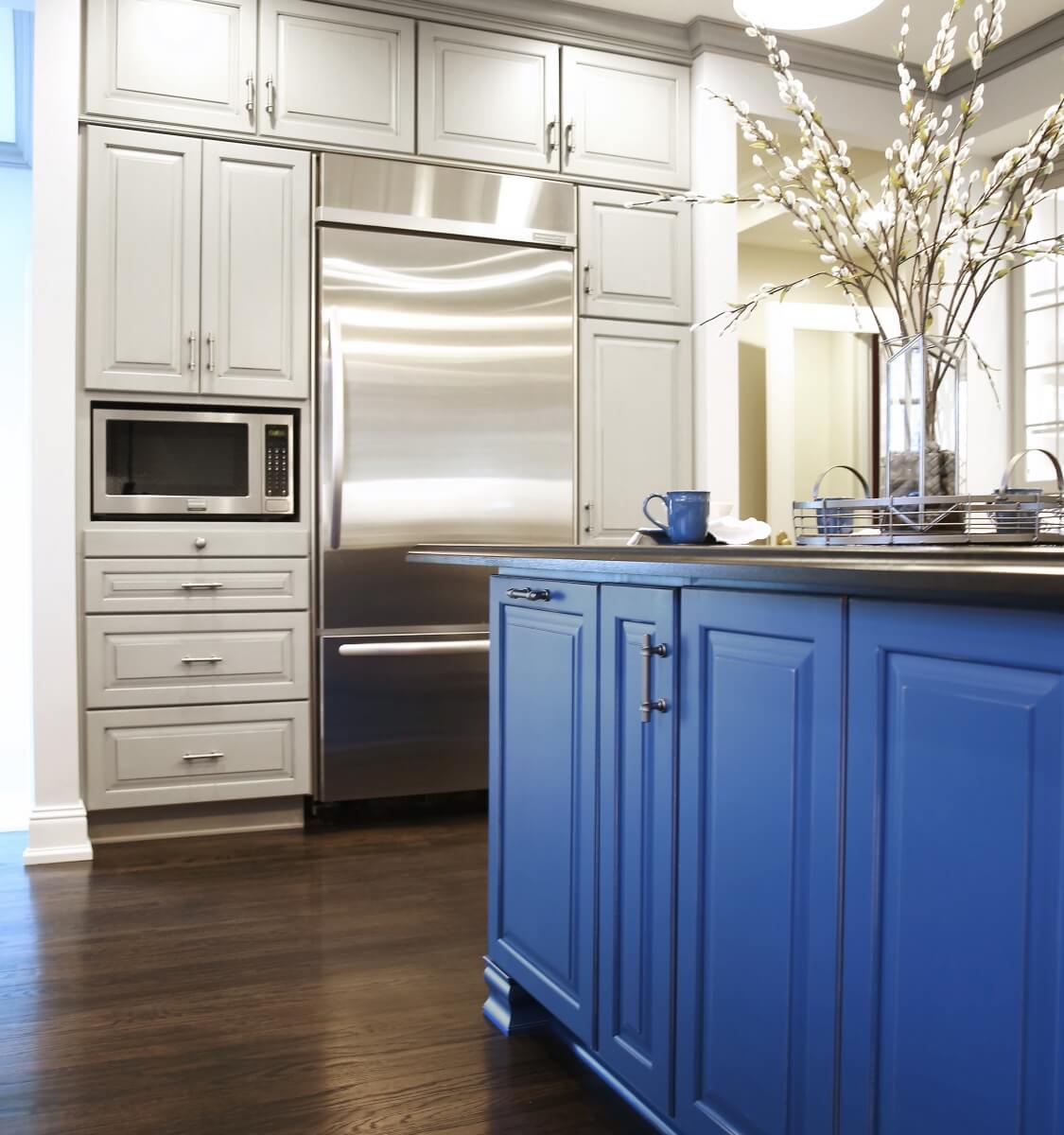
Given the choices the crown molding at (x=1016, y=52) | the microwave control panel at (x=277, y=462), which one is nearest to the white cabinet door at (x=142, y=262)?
the microwave control panel at (x=277, y=462)

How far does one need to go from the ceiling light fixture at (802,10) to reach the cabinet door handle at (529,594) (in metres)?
1.49

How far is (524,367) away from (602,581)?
2262 mm

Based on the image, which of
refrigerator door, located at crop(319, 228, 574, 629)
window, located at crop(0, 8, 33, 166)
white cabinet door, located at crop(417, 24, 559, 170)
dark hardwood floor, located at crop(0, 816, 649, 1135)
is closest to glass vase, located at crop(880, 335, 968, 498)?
dark hardwood floor, located at crop(0, 816, 649, 1135)

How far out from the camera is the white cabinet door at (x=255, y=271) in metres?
3.42

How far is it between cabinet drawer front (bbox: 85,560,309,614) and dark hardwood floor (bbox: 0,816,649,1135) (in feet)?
2.44

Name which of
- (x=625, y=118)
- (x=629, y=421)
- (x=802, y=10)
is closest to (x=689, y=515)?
(x=802, y=10)

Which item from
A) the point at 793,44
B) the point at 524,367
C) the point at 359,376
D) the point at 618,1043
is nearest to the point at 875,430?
the point at 793,44

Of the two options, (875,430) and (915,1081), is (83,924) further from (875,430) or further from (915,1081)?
(875,430)

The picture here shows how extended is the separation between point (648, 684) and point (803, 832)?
1.19 ft

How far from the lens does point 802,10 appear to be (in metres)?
2.56

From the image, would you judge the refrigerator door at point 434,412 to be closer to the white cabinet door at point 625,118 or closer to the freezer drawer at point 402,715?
the freezer drawer at point 402,715

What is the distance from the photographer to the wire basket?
1.52m

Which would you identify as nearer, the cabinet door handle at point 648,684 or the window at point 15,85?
the cabinet door handle at point 648,684

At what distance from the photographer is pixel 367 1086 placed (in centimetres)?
181
